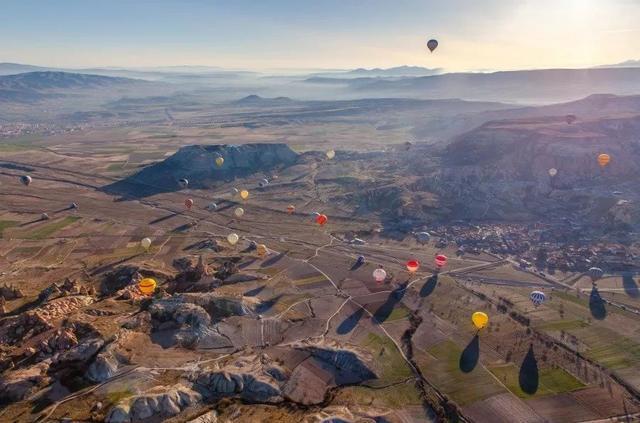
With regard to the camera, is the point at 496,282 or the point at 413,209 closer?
the point at 496,282

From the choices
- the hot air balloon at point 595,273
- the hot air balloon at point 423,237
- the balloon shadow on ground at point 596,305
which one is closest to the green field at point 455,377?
the balloon shadow on ground at point 596,305

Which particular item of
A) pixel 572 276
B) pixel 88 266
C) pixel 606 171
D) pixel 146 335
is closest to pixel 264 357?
pixel 146 335

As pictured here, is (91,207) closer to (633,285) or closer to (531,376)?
(531,376)

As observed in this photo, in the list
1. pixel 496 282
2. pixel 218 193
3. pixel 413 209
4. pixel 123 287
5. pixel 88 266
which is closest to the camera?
pixel 123 287

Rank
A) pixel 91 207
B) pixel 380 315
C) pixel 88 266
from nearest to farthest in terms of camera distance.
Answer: pixel 380 315 → pixel 88 266 → pixel 91 207

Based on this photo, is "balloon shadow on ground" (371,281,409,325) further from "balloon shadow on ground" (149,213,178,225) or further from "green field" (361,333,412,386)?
"balloon shadow on ground" (149,213,178,225)

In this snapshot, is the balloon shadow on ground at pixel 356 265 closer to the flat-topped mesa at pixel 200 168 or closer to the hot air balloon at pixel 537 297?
the hot air balloon at pixel 537 297

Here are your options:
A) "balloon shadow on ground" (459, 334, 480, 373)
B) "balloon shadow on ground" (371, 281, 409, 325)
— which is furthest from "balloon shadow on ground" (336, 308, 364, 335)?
"balloon shadow on ground" (459, 334, 480, 373)
